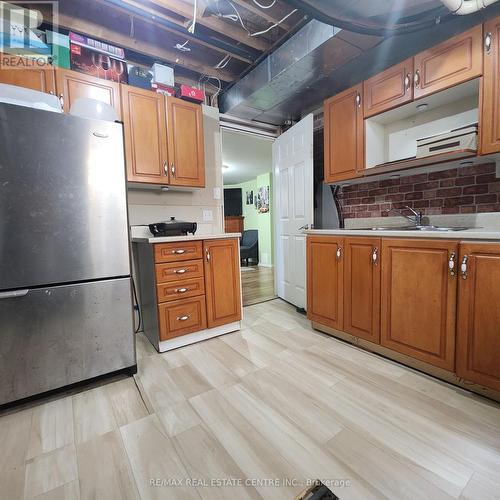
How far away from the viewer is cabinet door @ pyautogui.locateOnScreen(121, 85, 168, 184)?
2152mm

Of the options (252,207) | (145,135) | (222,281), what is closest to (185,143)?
(145,135)

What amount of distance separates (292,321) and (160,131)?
7.26 feet

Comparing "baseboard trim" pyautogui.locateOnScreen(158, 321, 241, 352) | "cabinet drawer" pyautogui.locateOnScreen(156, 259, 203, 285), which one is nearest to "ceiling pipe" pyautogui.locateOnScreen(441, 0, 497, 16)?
"cabinet drawer" pyautogui.locateOnScreen(156, 259, 203, 285)

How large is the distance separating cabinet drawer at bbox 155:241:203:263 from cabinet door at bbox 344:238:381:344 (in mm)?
1204

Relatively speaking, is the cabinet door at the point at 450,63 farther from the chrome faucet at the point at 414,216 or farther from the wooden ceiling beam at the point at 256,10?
the wooden ceiling beam at the point at 256,10

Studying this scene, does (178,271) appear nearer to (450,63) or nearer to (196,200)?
(196,200)

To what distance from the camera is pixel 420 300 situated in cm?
161

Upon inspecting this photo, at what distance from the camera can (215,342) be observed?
2.24 m

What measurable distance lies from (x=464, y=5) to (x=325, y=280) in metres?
1.90

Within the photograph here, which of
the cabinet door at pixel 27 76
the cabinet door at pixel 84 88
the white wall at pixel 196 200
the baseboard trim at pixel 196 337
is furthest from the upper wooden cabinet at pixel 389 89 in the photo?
the cabinet door at pixel 27 76

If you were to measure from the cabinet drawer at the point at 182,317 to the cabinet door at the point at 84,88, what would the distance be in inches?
62.8


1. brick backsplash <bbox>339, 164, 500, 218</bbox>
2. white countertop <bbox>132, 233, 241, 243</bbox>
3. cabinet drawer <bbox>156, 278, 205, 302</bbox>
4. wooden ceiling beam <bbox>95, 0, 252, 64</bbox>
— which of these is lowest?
cabinet drawer <bbox>156, 278, 205, 302</bbox>

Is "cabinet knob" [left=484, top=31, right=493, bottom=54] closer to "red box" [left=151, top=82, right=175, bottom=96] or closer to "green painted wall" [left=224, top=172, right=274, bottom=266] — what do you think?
"red box" [left=151, top=82, right=175, bottom=96]

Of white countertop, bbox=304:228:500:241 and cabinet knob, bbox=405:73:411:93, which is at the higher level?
cabinet knob, bbox=405:73:411:93
